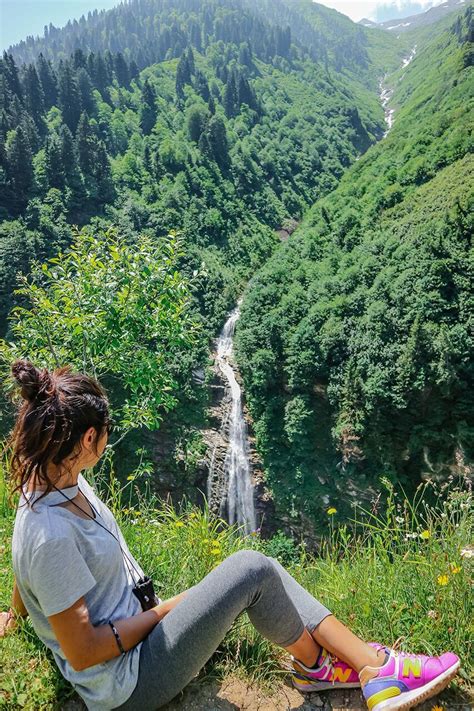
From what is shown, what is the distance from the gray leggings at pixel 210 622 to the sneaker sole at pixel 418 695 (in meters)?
0.41

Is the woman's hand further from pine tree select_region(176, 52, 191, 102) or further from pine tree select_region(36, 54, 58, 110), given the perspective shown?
pine tree select_region(176, 52, 191, 102)

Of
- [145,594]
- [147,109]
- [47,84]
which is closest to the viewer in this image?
[145,594]

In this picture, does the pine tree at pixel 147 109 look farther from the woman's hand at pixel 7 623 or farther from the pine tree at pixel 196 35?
the woman's hand at pixel 7 623

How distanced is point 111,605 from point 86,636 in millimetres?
221

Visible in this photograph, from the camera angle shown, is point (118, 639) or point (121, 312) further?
point (121, 312)

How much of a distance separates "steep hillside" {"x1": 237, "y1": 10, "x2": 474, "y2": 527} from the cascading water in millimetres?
1276

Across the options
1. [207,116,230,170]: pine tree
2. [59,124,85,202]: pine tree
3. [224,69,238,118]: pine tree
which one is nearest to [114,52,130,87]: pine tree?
[224,69,238,118]: pine tree

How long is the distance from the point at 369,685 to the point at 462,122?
42.1 metres

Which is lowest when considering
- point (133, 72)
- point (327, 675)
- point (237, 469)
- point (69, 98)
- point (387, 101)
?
point (237, 469)

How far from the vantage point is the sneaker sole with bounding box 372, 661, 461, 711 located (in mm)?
1944

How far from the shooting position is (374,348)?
2253 cm

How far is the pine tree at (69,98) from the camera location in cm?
5294

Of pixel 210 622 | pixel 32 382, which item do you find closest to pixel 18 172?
pixel 32 382

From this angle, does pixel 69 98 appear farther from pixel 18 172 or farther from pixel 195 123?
pixel 18 172
